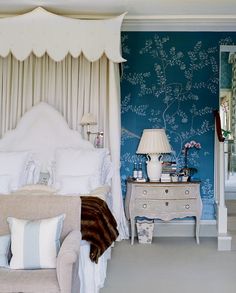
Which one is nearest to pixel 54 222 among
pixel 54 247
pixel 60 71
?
pixel 54 247

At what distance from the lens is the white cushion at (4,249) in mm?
2670

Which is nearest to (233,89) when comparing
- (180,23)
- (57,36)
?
(180,23)

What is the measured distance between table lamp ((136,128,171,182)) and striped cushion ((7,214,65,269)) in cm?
263

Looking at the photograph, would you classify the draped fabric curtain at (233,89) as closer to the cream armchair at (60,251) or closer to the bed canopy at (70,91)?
the bed canopy at (70,91)

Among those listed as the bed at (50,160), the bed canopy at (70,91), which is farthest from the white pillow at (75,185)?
the bed canopy at (70,91)

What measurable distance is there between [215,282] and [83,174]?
6.15ft

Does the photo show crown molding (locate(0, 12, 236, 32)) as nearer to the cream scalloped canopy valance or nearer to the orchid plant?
the cream scalloped canopy valance

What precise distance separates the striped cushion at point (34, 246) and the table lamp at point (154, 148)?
2.63 metres

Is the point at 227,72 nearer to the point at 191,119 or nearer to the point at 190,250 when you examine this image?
the point at 191,119

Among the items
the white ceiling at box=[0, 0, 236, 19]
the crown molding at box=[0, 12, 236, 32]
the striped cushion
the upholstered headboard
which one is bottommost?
the striped cushion

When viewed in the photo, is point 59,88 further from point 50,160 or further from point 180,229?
point 180,229

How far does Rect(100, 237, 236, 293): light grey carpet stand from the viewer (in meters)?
3.48

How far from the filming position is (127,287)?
11.4ft

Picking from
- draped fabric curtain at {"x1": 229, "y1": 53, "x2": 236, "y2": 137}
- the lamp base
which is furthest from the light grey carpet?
draped fabric curtain at {"x1": 229, "y1": 53, "x2": 236, "y2": 137}
